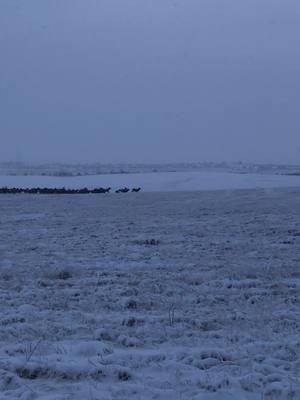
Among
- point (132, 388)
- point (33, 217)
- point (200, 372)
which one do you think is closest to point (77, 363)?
point (132, 388)

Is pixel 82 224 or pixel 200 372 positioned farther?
pixel 82 224

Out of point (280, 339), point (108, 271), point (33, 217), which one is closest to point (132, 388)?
point (280, 339)

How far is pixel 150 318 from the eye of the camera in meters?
6.46

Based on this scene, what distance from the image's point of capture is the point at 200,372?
470 cm

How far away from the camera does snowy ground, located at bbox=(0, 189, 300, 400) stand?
4445 millimetres

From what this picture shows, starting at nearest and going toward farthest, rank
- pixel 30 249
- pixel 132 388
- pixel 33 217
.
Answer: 1. pixel 132 388
2. pixel 30 249
3. pixel 33 217

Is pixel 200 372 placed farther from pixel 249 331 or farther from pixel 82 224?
pixel 82 224

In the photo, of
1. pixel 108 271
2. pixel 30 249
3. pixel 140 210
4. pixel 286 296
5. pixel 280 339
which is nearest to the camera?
pixel 280 339

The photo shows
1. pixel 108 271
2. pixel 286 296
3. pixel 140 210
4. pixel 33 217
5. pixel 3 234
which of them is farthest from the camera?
pixel 140 210

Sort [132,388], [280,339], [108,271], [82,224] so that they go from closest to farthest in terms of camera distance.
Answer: [132,388] → [280,339] → [108,271] → [82,224]

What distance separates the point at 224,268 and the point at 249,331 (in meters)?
3.98

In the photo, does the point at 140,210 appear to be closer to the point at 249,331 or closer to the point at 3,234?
the point at 3,234

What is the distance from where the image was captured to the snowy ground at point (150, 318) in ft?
14.6

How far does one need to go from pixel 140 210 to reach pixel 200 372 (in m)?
20.1
